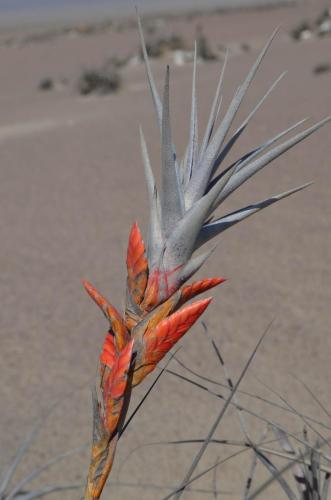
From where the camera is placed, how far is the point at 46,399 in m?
4.52

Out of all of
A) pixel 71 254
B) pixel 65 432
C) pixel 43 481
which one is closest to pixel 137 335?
pixel 43 481

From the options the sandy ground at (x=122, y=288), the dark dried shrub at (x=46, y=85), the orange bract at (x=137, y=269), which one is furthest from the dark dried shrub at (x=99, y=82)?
the orange bract at (x=137, y=269)

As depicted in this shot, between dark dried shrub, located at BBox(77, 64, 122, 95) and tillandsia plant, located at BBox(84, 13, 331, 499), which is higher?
dark dried shrub, located at BBox(77, 64, 122, 95)

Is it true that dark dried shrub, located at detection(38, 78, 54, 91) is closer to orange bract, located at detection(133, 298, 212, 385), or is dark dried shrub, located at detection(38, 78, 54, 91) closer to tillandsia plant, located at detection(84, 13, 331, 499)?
tillandsia plant, located at detection(84, 13, 331, 499)

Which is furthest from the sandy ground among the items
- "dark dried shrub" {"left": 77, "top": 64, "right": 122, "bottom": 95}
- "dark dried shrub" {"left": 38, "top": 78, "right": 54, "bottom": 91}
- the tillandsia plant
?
"dark dried shrub" {"left": 38, "top": 78, "right": 54, "bottom": 91}

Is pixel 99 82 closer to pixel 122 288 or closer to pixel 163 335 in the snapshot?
pixel 122 288

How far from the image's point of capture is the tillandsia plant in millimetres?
1233

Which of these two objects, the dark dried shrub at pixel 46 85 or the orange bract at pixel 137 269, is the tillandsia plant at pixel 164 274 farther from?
the dark dried shrub at pixel 46 85

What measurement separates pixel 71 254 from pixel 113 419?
5868 millimetres

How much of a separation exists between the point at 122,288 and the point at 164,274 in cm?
503

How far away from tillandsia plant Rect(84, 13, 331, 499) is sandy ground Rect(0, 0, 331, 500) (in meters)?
0.73

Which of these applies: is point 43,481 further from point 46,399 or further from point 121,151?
point 121,151

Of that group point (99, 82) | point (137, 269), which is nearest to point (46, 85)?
point (99, 82)

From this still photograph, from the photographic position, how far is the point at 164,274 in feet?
4.17
